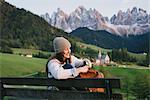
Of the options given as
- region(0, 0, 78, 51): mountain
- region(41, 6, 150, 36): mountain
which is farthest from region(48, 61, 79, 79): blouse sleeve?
region(0, 0, 78, 51): mountain

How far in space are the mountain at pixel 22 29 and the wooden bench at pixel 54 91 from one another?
2.04 metres

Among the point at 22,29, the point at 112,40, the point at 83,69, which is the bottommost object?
the point at 83,69

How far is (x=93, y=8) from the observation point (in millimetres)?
6062

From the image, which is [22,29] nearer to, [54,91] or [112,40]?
[112,40]

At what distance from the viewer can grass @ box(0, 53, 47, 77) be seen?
21.5 ft

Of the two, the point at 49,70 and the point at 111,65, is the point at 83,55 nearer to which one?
the point at 111,65

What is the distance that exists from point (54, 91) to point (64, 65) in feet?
0.88

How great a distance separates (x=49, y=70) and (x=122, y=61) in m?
2.27

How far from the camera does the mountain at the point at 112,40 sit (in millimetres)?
5966

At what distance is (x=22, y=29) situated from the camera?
273 inches

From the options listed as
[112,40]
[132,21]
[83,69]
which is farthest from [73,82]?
[112,40]

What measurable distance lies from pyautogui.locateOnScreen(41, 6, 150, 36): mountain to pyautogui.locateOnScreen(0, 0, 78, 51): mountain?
202 millimetres

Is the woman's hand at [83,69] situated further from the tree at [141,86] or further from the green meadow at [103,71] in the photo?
the tree at [141,86]

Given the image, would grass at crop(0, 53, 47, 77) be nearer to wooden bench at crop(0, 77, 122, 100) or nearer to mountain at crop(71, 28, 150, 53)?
mountain at crop(71, 28, 150, 53)
